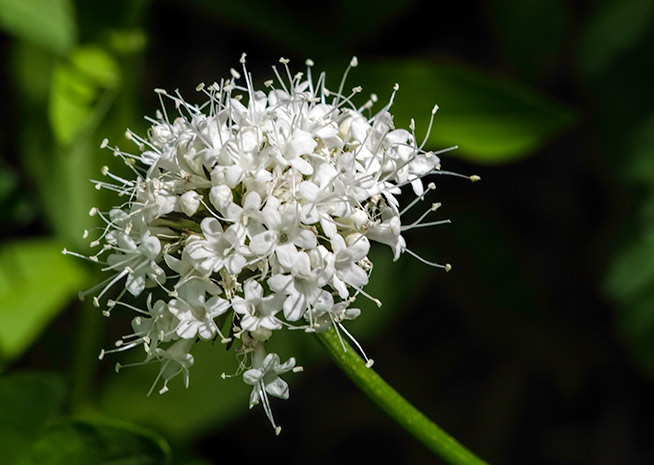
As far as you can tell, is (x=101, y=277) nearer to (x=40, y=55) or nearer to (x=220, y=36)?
(x=40, y=55)

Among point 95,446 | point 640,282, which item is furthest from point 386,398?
point 640,282

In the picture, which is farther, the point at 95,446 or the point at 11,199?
the point at 11,199

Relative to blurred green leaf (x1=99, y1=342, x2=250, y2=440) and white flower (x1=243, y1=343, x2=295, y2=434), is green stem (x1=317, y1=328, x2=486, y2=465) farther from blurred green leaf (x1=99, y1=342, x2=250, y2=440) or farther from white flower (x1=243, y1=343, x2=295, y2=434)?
blurred green leaf (x1=99, y1=342, x2=250, y2=440)

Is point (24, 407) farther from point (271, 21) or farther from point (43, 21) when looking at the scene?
point (271, 21)

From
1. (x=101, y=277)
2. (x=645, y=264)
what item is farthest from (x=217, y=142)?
(x=645, y=264)

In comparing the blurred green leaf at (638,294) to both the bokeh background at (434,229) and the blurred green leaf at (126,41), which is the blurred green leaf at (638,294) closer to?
the bokeh background at (434,229)

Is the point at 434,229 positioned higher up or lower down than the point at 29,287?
higher up

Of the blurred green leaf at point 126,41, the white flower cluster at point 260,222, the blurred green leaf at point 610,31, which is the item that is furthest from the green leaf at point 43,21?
the blurred green leaf at point 610,31
